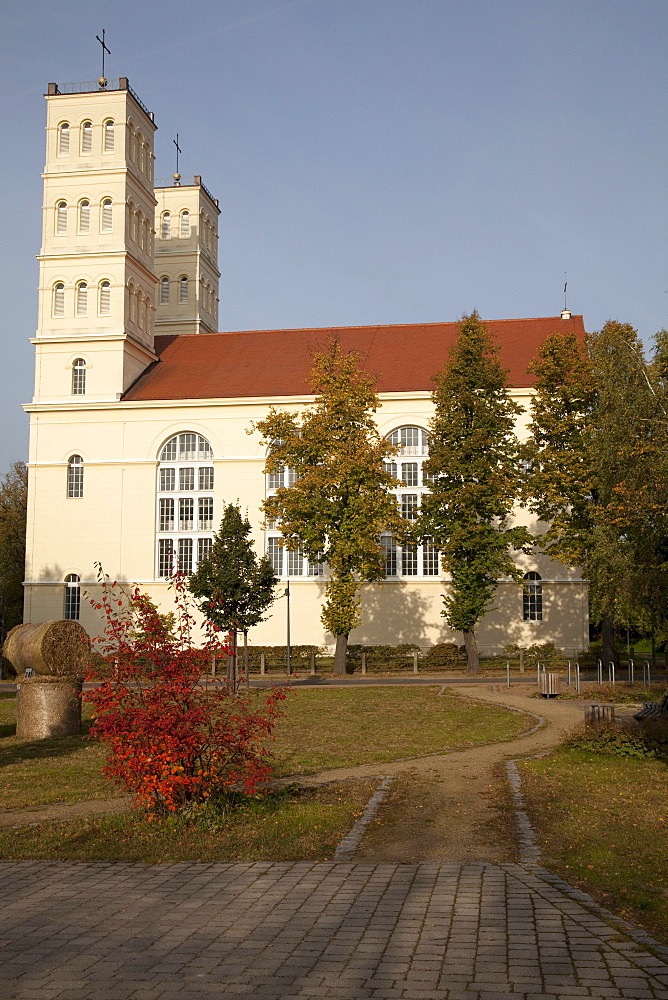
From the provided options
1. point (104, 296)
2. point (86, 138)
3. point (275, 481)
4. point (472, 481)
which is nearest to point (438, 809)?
point (472, 481)

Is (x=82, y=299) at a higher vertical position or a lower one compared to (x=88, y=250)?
lower

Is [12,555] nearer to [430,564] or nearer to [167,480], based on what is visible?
[167,480]

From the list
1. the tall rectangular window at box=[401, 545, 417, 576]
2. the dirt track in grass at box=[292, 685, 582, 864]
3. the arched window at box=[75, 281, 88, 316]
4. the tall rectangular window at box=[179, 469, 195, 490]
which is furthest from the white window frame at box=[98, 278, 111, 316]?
the dirt track in grass at box=[292, 685, 582, 864]

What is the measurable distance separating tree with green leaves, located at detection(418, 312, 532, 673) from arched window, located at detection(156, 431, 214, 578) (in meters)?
15.3

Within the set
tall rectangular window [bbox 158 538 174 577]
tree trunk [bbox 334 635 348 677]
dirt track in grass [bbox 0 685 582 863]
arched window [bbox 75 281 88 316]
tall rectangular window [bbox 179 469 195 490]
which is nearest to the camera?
dirt track in grass [bbox 0 685 582 863]

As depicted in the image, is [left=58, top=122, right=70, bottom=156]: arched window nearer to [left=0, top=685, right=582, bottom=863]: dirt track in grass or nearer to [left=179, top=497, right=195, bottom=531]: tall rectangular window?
[left=179, top=497, right=195, bottom=531]: tall rectangular window

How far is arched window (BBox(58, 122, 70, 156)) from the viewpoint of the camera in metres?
53.3

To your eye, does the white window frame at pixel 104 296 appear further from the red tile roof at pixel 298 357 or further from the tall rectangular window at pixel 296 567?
the tall rectangular window at pixel 296 567

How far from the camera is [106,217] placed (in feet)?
174

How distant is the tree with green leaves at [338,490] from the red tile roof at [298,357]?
11.5 meters

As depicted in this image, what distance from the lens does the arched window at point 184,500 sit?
51.0 m

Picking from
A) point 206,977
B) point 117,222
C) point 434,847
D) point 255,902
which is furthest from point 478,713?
point 117,222

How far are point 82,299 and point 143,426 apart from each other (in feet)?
26.8

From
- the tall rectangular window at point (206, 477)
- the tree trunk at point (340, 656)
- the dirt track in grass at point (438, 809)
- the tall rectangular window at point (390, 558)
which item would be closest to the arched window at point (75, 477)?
the tall rectangular window at point (206, 477)
